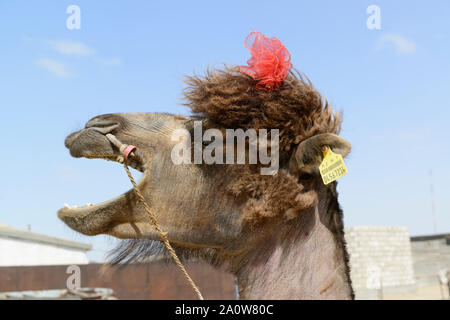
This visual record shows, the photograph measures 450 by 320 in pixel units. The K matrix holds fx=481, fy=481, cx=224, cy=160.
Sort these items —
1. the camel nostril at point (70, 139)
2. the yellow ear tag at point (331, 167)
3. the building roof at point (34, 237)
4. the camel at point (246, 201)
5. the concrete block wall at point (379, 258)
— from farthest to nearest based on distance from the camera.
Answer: the concrete block wall at point (379, 258), the building roof at point (34, 237), the camel nostril at point (70, 139), the camel at point (246, 201), the yellow ear tag at point (331, 167)

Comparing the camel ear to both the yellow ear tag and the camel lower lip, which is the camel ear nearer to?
the yellow ear tag

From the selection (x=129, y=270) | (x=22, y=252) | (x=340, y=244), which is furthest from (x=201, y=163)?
(x=22, y=252)

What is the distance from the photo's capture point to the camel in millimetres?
3139

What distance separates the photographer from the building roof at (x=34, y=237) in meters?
20.5

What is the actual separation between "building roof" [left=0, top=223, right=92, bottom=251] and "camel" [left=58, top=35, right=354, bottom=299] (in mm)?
19035

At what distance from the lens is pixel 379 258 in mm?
23125

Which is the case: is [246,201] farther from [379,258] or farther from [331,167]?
[379,258]

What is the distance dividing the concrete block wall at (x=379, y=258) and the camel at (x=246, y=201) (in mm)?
18627

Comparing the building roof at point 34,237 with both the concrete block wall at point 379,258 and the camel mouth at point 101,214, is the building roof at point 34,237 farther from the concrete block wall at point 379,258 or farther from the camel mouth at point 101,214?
the camel mouth at point 101,214

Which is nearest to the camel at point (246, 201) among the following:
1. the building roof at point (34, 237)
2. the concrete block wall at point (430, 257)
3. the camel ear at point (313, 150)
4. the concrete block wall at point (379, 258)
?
the camel ear at point (313, 150)

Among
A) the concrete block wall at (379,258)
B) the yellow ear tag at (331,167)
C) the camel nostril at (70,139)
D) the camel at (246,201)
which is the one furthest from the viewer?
the concrete block wall at (379,258)

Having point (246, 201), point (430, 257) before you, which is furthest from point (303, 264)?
point (430, 257)
